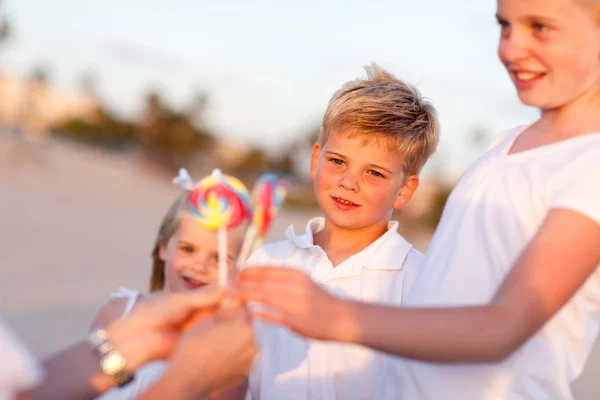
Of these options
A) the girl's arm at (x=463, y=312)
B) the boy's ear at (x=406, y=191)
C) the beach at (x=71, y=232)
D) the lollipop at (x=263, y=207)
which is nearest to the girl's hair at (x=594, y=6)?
the girl's arm at (x=463, y=312)

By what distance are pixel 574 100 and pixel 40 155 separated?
20210 millimetres

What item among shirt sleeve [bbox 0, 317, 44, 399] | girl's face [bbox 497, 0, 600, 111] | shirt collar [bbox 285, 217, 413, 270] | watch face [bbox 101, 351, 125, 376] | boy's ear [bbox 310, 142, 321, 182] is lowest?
shirt collar [bbox 285, 217, 413, 270]

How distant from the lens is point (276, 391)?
2877mm

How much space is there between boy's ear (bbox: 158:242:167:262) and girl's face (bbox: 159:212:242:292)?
8.5 inches

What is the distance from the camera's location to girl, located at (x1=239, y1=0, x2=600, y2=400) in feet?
5.37

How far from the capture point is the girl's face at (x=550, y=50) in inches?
70.0

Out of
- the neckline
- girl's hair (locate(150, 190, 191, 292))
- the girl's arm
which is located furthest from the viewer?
girl's hair (locate(150, 190, 191, 292))

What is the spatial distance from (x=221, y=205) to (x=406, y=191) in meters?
1.23

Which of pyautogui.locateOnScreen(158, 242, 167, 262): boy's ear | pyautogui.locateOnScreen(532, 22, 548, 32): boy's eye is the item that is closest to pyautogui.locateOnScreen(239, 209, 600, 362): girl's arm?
pyautogui.locateOnScreen(532, 22, 548, 32): boy's eye

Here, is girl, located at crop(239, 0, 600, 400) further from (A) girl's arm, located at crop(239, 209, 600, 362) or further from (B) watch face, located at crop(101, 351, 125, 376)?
(B) watch face, located at crop(101, 351, 125, 376)

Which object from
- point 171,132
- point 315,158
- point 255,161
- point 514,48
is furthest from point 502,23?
point 171,132

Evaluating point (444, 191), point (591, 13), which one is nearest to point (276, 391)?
point (591, 13)

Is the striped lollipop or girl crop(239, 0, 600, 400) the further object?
the striped lollipop

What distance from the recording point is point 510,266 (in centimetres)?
189
